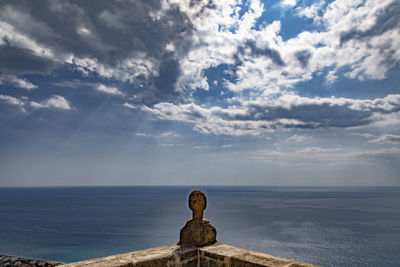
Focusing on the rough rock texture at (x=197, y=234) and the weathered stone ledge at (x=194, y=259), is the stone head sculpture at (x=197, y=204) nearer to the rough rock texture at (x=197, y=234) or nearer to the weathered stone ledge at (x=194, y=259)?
the rough rock texture at (x=197, y=234)

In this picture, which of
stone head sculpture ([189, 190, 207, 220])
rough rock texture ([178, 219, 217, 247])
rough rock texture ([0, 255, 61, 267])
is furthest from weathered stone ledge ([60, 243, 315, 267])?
rough rock texture ([0, 255, 61, 267])

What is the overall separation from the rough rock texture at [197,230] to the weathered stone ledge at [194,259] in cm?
14

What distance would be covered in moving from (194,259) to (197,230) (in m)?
0.46

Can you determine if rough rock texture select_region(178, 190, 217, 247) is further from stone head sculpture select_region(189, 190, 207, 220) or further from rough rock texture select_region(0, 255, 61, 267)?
rough rock texture select_region(0, 255, 61, 267)

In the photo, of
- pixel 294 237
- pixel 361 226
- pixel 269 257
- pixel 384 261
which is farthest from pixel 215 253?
pixel 361 226

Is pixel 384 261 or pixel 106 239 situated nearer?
pixel 384 261

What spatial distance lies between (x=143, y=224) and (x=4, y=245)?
26.8m

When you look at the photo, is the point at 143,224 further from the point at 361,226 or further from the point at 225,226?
the point at 361,226

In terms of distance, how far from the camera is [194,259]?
411 cm

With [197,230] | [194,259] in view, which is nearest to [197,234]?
[197,230]

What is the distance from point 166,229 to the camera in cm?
5538

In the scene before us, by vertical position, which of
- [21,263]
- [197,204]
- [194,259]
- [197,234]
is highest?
[197,204]

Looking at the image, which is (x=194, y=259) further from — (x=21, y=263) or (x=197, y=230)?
(x=21, y=263)

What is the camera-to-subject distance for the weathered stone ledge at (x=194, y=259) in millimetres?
3439
